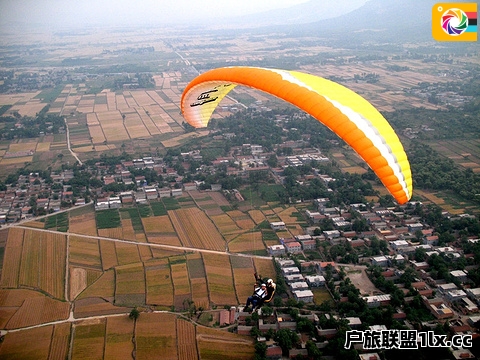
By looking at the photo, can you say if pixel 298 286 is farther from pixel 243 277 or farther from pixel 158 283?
pixel 158 283

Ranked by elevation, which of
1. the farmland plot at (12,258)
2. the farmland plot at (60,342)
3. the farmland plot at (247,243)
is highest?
the farmland plot at (12,258)

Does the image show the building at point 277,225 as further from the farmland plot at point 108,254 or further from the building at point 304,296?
the farmland plot at point 108,254

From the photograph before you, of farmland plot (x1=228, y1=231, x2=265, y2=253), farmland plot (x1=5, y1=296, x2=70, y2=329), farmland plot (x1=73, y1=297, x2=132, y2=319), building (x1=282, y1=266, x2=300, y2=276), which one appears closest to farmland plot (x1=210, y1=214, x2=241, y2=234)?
farmland plot (x1=228, y1=231, x2=265, y2=253)

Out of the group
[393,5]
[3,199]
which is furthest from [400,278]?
[393,5]

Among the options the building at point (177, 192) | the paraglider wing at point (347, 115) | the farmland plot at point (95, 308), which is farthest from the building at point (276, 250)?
the paraglider wing at point (347, 115)

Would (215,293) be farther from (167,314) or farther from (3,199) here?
(3,199)

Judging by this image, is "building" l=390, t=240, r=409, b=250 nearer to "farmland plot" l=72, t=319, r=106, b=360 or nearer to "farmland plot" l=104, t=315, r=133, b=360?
"farmland plot" l=104, t=315, r=133, b=360

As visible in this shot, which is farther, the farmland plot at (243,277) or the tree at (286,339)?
the farmland plot at (243,277)
